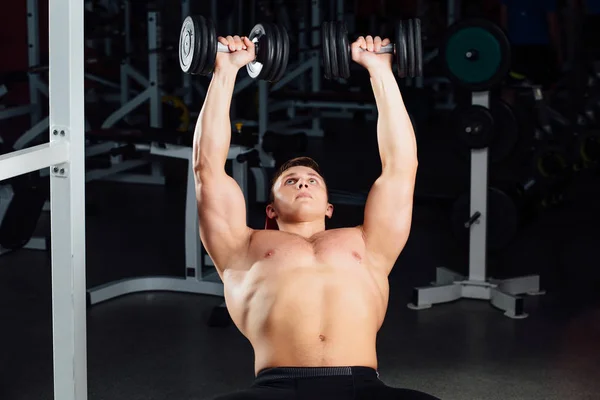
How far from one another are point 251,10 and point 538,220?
3.76 meters

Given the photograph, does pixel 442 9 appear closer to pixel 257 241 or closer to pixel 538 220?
pixel 538 220

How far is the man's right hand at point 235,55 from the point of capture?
2.36 m

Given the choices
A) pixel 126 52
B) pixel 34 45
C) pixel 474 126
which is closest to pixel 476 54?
pixel 474 126

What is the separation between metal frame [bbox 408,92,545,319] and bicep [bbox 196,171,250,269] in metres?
1.70

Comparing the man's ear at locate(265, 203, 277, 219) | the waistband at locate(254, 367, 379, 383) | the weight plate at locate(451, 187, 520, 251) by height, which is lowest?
the waistband at locate(254, 367, 379, 383)

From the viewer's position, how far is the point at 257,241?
2.37 metres

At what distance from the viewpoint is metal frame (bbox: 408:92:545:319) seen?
3.90 m

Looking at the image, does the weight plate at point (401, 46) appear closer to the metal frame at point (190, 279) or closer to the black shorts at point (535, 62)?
the metal frame at point (190, 279)

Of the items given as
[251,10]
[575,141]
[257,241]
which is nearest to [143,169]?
[251,10]

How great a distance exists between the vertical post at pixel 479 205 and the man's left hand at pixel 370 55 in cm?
158

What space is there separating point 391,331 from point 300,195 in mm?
1431

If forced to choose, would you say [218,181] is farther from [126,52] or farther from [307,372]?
[126,52]

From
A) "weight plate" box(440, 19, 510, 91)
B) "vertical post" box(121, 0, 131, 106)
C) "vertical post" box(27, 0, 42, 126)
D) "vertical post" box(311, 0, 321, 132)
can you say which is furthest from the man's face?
"vertical post" box(311, 0, 321, 132)

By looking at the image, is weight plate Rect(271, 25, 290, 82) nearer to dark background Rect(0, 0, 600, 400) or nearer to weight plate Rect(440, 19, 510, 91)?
dark background Rect(0, 0, 600, 400)
